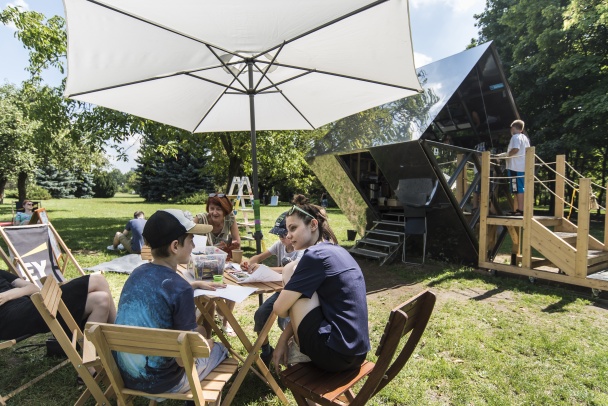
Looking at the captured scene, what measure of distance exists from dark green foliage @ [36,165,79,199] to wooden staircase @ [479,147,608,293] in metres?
47.1

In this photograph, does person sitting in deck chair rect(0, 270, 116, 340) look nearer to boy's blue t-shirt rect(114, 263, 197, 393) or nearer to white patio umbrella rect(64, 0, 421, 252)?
boy's blue t-shirt rect(114, 263, 197, 393)

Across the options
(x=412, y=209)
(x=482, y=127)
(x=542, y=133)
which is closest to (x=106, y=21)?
(x=412, y=209)

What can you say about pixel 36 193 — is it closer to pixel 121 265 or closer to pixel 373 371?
pixel 121 265

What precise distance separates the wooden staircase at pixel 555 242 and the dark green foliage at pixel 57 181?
47.1m

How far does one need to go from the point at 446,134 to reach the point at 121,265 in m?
6.93

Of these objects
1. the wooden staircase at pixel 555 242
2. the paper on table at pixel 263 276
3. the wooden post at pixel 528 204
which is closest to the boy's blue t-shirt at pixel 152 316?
the paper on table at pixel 263 276

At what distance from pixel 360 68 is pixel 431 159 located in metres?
3.77

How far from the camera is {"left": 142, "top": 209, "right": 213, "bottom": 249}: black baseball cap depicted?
2.09 m

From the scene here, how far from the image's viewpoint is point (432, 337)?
13.6 feet

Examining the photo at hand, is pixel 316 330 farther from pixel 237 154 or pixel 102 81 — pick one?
pixel 237 154

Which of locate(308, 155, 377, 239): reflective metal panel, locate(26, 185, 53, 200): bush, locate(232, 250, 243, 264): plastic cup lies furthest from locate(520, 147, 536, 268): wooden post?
locate(26, 185, 53, 200): bush

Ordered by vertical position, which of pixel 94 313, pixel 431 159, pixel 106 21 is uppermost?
pixel 106 21

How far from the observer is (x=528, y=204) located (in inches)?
250

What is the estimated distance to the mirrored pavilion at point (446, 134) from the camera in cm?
691
